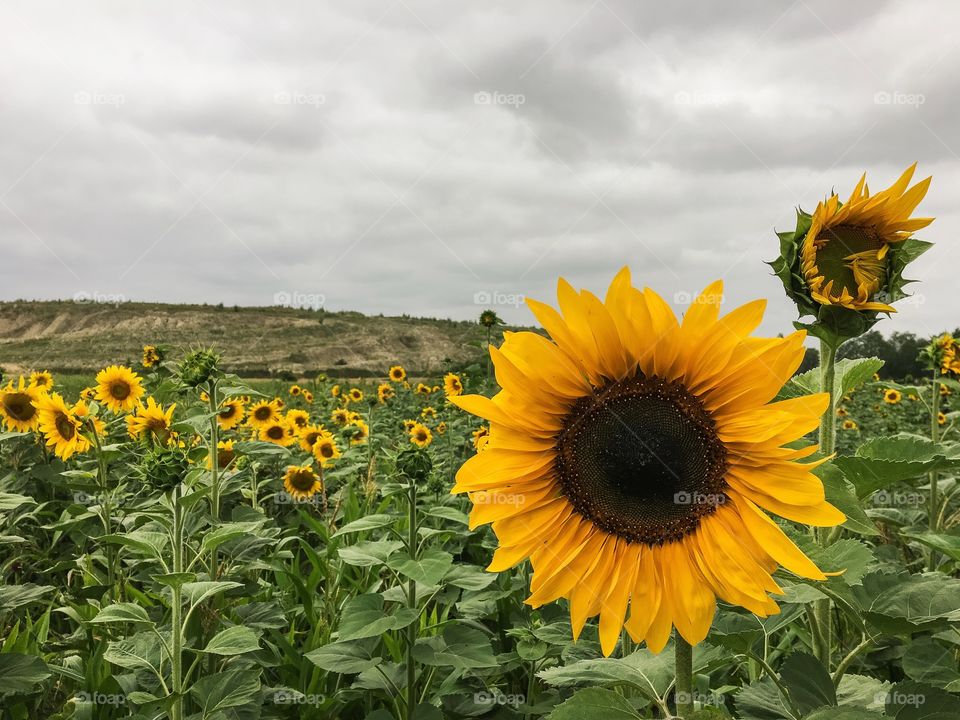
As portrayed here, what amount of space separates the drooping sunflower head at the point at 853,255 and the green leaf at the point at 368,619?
1.74 m

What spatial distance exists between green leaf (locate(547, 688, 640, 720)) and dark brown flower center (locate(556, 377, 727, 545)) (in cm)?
35

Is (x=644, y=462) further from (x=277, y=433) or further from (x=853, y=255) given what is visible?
(x=277, y=433)

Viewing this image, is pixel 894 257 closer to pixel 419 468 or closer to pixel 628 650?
pixel 628 650

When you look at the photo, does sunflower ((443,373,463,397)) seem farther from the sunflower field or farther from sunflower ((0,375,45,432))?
the sunflower field

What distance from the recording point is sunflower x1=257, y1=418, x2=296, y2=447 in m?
6.40

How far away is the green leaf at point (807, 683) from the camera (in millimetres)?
1458

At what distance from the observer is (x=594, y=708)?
4.49 ft

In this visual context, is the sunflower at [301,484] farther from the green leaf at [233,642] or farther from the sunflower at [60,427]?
the green leaf at [233,642]

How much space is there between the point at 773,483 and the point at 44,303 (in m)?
66.3

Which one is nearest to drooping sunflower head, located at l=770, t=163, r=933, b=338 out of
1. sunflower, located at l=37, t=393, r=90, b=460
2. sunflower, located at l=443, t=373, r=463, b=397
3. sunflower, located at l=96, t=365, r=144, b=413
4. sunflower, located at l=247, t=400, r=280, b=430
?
sunflower, located at l=37, t=393, r=90, b=460

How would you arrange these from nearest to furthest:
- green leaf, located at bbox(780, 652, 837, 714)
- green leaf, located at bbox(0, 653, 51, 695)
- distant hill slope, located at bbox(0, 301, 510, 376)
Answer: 1. green leaf, located at bbox(780, 652, 837, 714)
2. green leaf, located at bbox(0, 653, 51, 695)
3. distant hill slope, located at bbox(0, 301, 510, 376)

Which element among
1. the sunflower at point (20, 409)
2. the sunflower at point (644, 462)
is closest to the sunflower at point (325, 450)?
the sunflower at point (20, 409)

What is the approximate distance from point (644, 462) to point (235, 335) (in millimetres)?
44226

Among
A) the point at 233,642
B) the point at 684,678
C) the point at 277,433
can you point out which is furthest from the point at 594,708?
the point at 277,433
